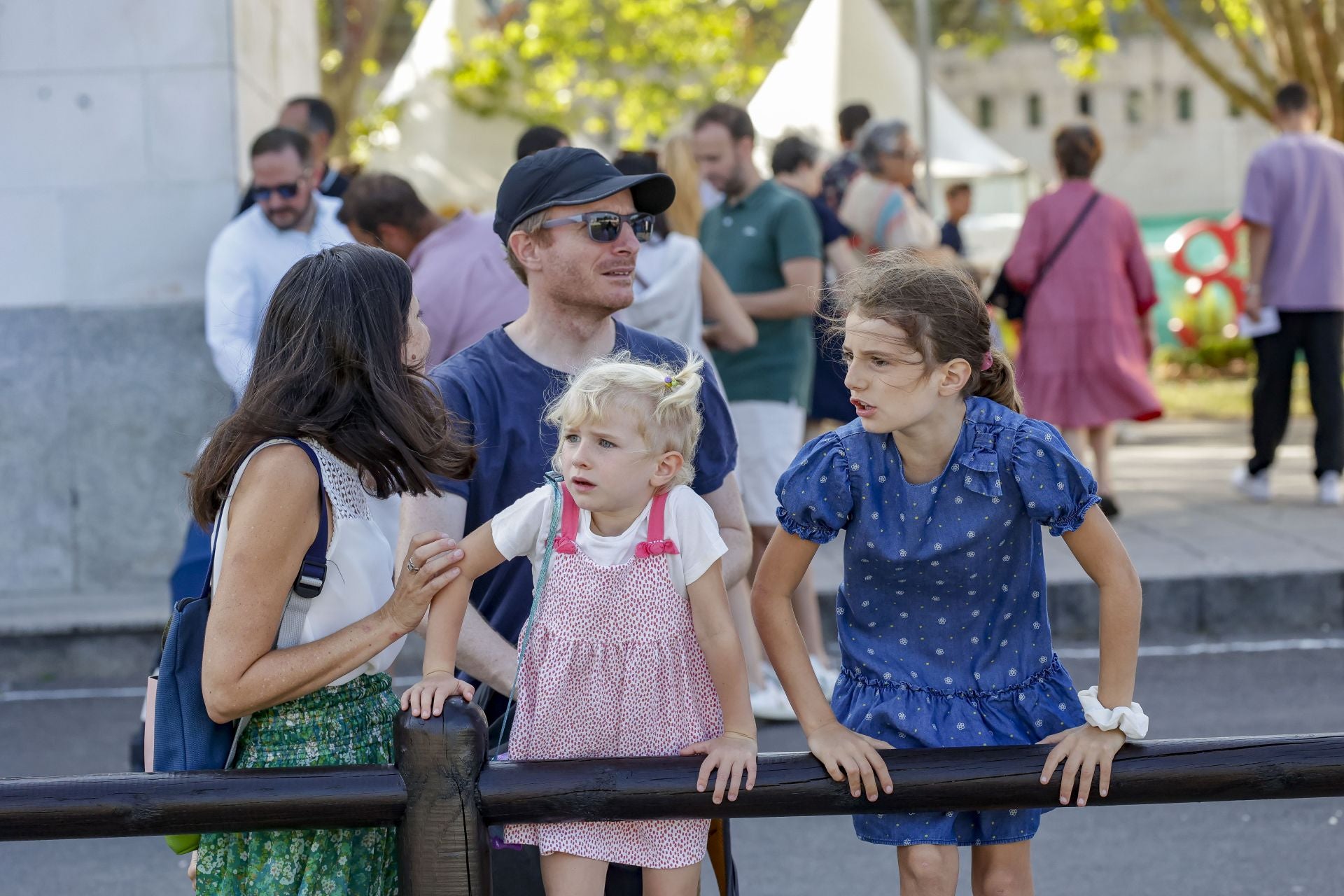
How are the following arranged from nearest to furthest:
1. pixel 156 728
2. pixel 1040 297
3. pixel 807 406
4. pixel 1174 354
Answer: pixel 156 728 < pixel 807 406 < pixel 1040 297 < pixel 1174 354

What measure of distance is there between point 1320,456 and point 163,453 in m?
5.96

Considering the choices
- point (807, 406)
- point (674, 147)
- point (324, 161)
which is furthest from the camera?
point (324, 161)

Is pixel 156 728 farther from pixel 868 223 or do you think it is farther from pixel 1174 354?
pixel 1174 354

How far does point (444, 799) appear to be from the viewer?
2291 mm

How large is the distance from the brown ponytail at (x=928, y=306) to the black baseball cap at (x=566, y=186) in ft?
2.22

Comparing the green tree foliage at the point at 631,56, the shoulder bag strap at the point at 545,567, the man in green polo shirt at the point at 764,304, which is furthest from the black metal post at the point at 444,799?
the green tree foliage at the point at 631,56

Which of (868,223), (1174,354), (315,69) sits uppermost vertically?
(315,69)

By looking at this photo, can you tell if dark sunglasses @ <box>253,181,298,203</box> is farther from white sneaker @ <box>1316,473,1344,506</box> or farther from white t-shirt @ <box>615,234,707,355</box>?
white sneaker @ <box>1316,473,1344,506</box>

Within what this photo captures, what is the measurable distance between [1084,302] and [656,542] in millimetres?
6140

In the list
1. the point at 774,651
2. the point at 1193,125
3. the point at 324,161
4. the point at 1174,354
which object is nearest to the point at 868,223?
the point at 324,161

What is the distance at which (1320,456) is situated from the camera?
28.4 ft

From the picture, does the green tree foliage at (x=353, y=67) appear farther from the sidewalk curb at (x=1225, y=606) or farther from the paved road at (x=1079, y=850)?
the paved road at (x=1079, y=850)

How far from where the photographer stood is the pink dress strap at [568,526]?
2717 mm

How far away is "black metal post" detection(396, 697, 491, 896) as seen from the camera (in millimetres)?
2293
